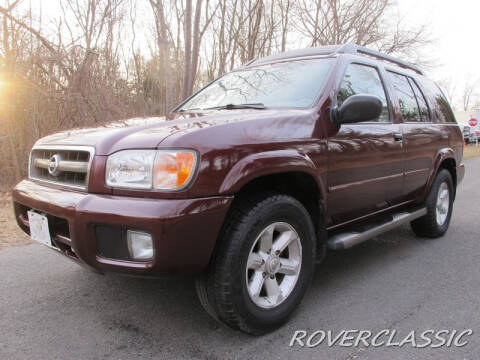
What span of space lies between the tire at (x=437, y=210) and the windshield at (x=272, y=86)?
2122mm

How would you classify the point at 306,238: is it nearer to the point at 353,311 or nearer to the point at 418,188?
the point at 353,311

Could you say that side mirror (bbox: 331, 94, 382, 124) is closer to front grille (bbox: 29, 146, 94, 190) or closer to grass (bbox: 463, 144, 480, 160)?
front grille (bbox: 29, 146, 94, 190)

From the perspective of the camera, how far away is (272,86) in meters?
3.05

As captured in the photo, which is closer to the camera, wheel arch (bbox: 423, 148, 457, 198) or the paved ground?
the paved ground

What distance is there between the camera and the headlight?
6.18ft

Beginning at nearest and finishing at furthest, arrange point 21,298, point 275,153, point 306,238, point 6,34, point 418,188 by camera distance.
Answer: point 275,153, point 306,238, point 21,298, point 418,188, point 6,34

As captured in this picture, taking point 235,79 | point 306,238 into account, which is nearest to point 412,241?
point 306,238

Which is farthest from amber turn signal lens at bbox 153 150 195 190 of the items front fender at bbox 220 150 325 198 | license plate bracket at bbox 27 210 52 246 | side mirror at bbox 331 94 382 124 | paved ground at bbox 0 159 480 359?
side mirror at bbox 331 94 382 124

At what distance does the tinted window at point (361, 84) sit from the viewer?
117 inches

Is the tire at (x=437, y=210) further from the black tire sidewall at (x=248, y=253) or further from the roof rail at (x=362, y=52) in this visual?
the black tire sidewall at (x=248, y=253)

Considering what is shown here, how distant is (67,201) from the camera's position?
2.04 metres

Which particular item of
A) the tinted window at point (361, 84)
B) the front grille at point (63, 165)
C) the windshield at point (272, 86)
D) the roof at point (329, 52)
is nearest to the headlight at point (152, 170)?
the front grille at point (63, 165)

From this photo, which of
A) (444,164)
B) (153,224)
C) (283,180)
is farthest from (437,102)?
(153,224)

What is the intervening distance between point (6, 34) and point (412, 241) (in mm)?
6693
